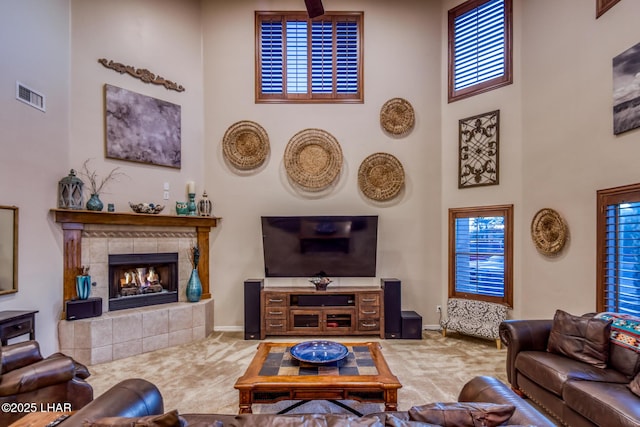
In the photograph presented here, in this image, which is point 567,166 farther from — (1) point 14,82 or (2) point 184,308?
(1) point 14,82

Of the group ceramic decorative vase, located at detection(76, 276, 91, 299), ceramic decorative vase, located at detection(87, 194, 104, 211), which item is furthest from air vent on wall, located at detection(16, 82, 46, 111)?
ceramic decorative vase, located at detection(76, 276, 91, 299)

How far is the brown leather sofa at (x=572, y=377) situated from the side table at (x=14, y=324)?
4677 millimetres

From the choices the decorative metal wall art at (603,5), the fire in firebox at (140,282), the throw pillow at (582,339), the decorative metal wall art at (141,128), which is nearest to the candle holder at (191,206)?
the decorative metal wall art at (141,128)

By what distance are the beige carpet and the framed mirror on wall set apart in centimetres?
129

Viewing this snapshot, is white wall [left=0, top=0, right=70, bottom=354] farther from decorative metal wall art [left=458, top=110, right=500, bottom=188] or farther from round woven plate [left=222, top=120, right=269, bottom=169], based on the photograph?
decorative metal wall art [left=458, top=110, right=500, bottom=188]

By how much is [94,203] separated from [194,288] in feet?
5.84

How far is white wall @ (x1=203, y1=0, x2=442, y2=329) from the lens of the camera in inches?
211

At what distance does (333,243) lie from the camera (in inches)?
202

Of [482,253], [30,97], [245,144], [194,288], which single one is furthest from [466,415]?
[30,97]

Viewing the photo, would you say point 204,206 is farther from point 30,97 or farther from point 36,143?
point 30,97

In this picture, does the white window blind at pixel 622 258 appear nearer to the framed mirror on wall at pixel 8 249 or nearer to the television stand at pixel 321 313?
the television stand at pixel 321 313

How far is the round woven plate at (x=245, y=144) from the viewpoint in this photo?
534 cm

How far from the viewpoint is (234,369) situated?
3.78 meters

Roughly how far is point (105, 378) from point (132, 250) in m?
1.70
